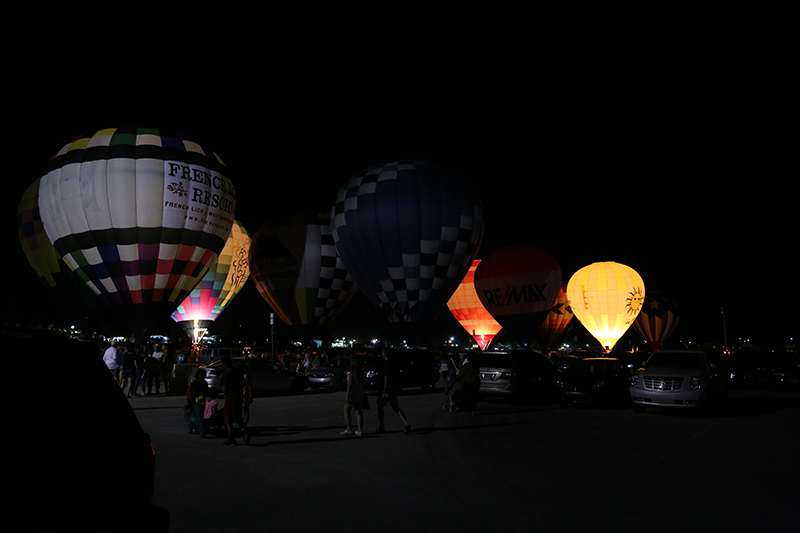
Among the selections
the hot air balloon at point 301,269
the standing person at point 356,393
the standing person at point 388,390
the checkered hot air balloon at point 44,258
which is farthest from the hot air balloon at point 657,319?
the standing person at point 356,393

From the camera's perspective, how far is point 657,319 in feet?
253

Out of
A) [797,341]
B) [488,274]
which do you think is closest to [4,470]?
[488,274]

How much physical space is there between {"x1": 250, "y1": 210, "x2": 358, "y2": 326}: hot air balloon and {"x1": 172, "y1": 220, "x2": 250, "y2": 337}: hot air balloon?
203 inches

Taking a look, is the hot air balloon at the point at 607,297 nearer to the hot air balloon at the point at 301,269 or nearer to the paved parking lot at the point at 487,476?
the hot air balloon at the point at 301,269

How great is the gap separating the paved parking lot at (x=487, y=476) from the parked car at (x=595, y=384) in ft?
12.7

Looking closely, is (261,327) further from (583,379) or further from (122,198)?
(583,379)

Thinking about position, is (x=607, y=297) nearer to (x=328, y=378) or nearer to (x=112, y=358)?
(x=328, y=378)

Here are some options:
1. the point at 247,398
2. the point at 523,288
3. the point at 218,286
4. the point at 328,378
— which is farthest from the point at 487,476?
the point at 218,286

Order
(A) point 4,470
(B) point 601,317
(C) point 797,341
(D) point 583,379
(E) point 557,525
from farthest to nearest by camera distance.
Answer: (C) point 797,341
(B) point 601,317
(D) point 583,379
(E) point 557,525
(A) point 4,470

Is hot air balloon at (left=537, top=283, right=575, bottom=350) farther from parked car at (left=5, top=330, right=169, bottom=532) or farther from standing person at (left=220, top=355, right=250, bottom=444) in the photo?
parked car at (left=5, top=330, right=169, bottom=532)

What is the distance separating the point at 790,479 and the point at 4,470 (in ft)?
31.9

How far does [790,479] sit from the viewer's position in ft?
30.5

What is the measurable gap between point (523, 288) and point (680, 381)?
33.7 metres

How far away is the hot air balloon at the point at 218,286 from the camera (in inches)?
2092
